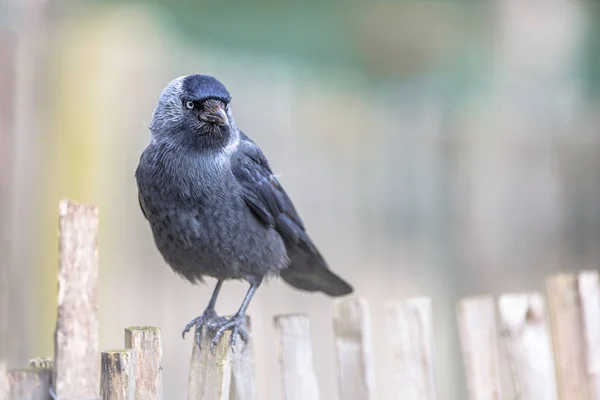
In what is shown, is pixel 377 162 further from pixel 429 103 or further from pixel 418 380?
pixel 418 380

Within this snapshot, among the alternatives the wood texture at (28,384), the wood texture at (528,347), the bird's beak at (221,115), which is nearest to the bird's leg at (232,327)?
the wood texture at (28,384)

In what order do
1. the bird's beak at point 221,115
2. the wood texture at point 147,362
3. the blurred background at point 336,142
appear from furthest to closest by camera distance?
the blurred background at point 336,142
the bird's beak at point 221,115
the wood texture at point 147,362

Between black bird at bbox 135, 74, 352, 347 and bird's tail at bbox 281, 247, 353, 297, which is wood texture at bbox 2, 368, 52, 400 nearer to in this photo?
black bird at bbox 135, 74, 352, 347

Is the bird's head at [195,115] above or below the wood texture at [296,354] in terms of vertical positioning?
above

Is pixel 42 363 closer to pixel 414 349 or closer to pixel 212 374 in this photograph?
pixel 212 374

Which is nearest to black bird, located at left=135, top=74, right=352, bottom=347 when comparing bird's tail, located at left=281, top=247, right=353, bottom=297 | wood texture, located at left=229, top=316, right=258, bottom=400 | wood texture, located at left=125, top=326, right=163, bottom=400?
bird's tail, located at left=281, top=247, right=353, bottom=297

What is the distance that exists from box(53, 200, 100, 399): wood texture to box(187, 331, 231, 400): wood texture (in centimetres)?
42

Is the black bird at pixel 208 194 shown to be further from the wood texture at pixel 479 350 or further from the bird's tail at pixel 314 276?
the wood texture at pixel 479 350

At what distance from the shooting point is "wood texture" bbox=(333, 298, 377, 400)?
9.74 feet

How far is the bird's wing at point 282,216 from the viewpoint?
3877mm

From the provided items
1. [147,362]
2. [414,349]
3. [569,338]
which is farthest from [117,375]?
[569,338]

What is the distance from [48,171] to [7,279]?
2.66 ft

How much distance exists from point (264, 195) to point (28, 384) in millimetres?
1759

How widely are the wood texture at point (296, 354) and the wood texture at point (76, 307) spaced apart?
2.56 feet
